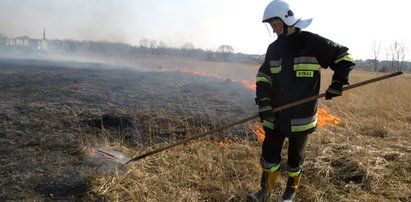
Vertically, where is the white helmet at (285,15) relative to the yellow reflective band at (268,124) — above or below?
above

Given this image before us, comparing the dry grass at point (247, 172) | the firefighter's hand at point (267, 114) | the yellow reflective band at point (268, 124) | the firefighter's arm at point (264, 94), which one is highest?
the firefighter's arm at point (264, 94)

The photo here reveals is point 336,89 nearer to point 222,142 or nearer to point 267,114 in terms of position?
point 267,114

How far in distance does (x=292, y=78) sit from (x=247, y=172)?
156cm

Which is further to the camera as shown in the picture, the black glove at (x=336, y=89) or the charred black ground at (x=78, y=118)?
the charred black ground at (x=78, y=118)

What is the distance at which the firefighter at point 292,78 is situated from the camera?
3.08 m

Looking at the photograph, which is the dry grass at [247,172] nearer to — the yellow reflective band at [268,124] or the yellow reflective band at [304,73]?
the yellow reflective band at [268,124]

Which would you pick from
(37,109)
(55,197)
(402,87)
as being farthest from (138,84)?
(402,87)

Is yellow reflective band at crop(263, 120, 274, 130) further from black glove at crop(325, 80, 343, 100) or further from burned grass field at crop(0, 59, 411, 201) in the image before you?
burned grass field at crop(0, 59, 411, 201)

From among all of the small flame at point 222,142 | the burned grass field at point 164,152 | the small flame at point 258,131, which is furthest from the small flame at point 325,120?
the small flame at point 222,142

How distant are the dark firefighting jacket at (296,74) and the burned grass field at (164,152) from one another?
3.26ft

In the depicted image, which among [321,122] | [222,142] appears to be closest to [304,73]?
[222,142]

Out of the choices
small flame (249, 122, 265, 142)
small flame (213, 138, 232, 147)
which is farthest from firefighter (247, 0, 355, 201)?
small flame (249, 122, 265, 142)

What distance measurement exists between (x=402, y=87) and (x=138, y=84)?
934 cm

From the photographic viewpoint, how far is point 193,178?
13.0 ft
